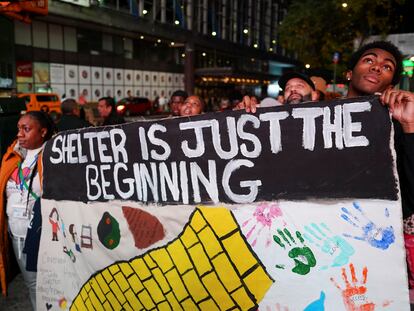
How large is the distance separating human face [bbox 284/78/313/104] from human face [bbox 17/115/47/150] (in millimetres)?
1956

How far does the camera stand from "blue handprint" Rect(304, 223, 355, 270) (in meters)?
1.93

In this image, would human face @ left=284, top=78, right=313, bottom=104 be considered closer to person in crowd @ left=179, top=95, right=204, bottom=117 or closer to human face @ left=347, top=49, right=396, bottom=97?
human face @ left=347, top=49, right=396, bottom=97

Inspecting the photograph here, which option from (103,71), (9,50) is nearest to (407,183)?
(9,50)

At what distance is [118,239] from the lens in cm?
266

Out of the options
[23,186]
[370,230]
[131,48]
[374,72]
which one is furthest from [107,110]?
[131,48]

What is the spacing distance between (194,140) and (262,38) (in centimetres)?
5735

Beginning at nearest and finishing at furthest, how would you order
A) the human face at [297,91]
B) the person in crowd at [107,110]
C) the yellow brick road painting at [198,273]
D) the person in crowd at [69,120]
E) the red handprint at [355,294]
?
the red handprint at [355,294], the yellow brick road painting at [198,273], the human face at [297,91], the person in crowd at [69,120], the person in crowd at [107,110]

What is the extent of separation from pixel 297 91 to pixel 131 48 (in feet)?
112

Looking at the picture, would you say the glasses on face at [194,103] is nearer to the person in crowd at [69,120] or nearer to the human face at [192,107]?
the human face at [192,107]

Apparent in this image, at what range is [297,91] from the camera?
3.09 metres

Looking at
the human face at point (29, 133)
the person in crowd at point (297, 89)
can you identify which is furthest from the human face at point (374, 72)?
the human face at point (29, 133)

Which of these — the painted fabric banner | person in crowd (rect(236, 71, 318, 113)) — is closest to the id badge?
the painted fabric banner

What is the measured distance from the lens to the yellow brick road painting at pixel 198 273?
2.18 metres

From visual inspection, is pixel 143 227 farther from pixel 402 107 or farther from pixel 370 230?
pixel 402 107
